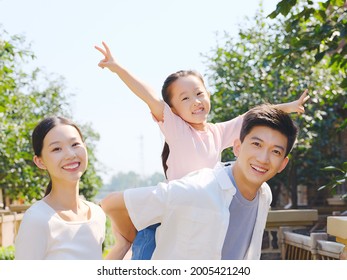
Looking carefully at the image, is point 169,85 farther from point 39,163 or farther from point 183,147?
point 39,163

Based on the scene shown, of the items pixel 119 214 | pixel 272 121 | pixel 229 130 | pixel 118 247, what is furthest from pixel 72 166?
pixel 229 130

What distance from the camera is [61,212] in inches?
123

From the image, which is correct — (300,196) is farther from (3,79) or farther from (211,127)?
(211,127)

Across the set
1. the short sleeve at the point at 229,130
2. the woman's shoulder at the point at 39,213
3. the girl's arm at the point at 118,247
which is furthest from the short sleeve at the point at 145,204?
the short sleeve at the point at 229,130

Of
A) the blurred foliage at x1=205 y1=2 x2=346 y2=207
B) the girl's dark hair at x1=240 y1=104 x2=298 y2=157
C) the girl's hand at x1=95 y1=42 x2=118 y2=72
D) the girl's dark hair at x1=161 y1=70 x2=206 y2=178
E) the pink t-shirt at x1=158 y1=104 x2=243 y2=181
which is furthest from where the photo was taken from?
the blurred foliage at x1=205 y1=2 x2=346 y2=207

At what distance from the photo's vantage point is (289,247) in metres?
8.62

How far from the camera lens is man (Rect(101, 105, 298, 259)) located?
3045mm

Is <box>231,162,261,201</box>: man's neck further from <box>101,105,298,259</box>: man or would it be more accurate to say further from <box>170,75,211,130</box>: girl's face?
<box>170,75,211,130</box>: girl's face

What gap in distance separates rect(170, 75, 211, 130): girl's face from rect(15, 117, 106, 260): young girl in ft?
2.79

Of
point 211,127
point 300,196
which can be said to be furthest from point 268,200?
point 300,196

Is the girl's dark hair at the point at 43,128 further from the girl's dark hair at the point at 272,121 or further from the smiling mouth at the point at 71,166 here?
the girl's dark hair at the point at 272,121

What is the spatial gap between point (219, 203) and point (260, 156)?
0.98ft

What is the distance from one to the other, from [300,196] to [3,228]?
32.0 feet

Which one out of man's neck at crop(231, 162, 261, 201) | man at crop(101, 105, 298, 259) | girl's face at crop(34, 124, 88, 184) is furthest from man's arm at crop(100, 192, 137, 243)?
man's neck at crop(231, 162, 261, 201)
